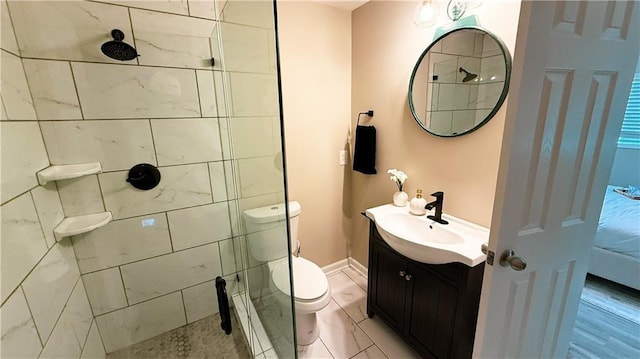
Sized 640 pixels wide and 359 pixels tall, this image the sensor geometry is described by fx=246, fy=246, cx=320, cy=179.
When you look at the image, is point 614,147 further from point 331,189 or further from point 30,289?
point 30,289

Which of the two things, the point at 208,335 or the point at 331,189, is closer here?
the point at 208,335

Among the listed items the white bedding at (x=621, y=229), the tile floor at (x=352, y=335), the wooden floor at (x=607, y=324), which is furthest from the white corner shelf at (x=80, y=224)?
the white bedding at (x=621, y=229)

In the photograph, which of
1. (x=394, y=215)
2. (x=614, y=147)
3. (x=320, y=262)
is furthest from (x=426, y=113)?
(x=320, y=262)

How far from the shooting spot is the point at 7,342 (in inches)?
29.5

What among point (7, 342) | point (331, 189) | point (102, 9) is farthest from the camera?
point (331, 189)

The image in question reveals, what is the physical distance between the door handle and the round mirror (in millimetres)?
719

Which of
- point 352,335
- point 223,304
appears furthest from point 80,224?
point 352,335

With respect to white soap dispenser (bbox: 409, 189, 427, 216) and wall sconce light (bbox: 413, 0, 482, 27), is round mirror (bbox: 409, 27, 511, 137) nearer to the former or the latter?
wall sconce light (bbox: 413, 0, 482, 27)

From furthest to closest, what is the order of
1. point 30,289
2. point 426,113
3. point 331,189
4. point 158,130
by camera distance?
point 331,189 → point 426,113 → point 158,130 → point 30,289

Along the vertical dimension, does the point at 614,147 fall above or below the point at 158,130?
below

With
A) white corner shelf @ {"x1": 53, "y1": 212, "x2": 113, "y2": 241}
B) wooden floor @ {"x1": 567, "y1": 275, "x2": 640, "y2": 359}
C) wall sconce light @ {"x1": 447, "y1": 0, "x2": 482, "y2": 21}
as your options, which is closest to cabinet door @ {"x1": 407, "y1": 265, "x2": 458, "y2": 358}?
wooden floor @ {"x1": 567, "y1": 275, "x2": 640, "y2": 359}

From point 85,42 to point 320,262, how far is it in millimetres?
2162

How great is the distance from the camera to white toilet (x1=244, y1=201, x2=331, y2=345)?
1.08 meters

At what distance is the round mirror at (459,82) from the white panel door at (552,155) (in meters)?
0.37
